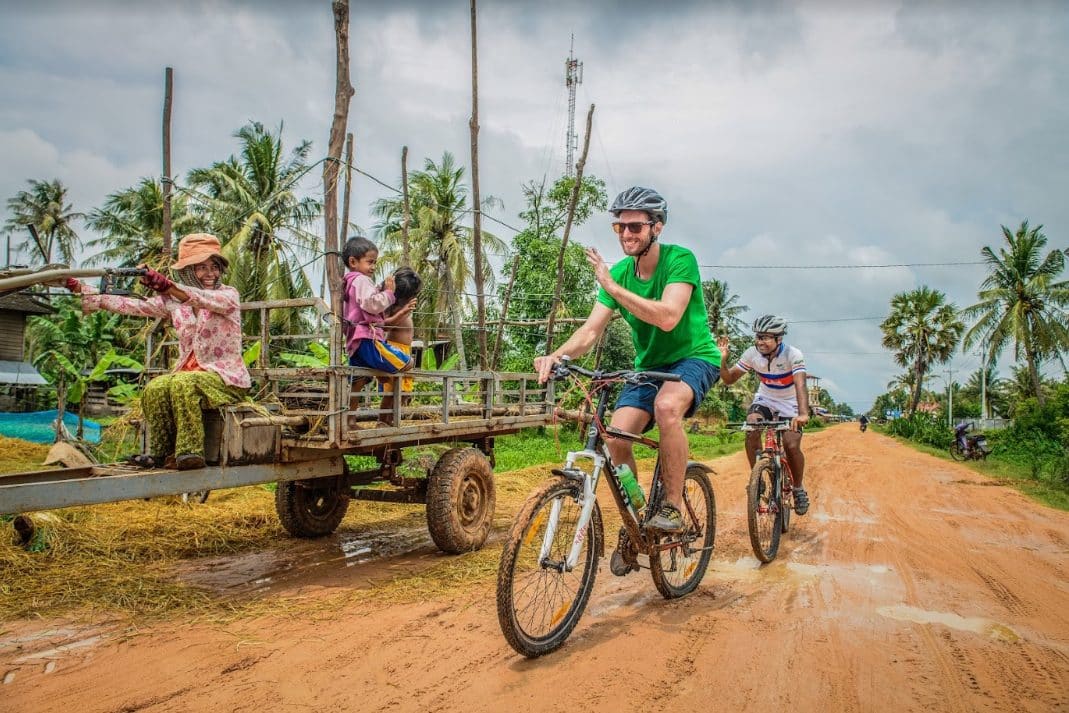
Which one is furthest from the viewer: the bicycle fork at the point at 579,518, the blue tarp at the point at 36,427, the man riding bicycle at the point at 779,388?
the blue tarp at the point at 36,427

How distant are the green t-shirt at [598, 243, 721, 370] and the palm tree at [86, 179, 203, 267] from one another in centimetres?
2581

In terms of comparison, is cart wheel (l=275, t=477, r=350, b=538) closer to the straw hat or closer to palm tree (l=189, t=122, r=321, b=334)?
the straw hat

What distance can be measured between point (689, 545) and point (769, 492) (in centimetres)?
155

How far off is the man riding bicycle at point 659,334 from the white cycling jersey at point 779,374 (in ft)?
7.83

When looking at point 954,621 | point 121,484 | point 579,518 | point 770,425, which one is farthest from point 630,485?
point 121,484

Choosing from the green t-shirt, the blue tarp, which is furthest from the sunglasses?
the blue tarp

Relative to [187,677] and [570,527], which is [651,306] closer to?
[570,527]

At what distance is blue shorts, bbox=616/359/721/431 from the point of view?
409 centimetres

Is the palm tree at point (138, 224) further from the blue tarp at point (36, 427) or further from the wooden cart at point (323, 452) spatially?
the wooden cart at point (323, 452)

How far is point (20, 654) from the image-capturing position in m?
3.58

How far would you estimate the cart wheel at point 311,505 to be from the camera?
20.1 feet

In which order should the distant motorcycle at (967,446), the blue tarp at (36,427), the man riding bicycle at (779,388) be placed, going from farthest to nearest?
the distant motorcycle at (967,446)
the blue tarp at (36,427)
the man riding bicycle at (779,388)

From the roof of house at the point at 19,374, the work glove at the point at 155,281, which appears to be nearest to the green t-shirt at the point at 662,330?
the work glove at the point at 155,281

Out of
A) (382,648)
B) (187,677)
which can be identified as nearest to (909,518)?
(382,648)
